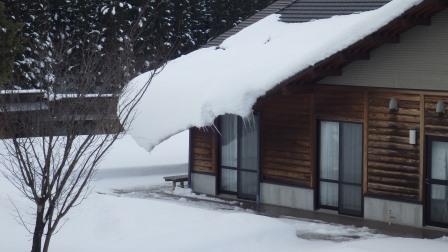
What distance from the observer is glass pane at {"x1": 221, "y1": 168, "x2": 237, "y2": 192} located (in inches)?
804

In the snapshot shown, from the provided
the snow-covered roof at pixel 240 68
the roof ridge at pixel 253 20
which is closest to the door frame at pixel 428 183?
the snow-covered roof at pixel 240 68

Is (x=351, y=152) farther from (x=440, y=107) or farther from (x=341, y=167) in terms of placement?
(x=440, y=107)

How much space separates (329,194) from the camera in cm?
1875

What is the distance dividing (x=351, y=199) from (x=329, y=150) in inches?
47.5

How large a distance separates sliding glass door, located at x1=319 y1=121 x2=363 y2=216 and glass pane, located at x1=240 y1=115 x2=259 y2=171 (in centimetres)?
179

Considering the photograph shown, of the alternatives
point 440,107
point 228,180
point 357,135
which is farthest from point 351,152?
point 228,180

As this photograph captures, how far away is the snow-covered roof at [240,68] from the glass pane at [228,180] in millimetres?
2051

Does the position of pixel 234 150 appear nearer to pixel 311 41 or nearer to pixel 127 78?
pixel 311 41

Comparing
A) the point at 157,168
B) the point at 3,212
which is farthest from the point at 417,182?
the point at 157,168

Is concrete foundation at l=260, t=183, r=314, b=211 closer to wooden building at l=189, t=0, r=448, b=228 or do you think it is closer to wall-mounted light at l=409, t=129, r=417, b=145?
wooden building at l=189, t=0, r=448, b=228

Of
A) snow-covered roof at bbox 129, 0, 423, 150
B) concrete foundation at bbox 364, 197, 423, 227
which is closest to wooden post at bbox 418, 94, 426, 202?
concrete foundation at bbox 364, 197, 423, 227

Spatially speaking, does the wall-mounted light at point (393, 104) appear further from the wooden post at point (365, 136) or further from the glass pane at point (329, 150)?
the glass pane at point (329, 150)

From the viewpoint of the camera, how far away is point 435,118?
659 inches

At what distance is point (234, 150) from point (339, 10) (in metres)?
4.33
